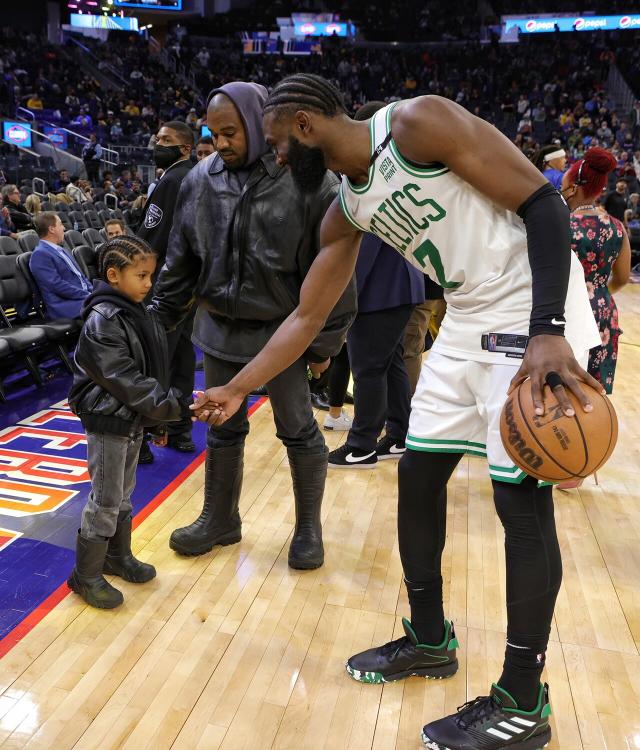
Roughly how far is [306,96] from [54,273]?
12.6 ft

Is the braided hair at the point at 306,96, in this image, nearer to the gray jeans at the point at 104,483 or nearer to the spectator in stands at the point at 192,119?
the gray jeans at the point at 104,483

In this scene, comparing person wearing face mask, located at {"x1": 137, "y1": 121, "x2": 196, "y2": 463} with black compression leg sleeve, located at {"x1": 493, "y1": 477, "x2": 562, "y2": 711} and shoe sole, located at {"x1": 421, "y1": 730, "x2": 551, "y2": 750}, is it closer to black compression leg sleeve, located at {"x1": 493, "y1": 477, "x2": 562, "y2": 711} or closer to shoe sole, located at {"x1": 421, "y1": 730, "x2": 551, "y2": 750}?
shoe sole, located at {"x1": 421, "y1": 730, "x2": 551, "y2": 750}

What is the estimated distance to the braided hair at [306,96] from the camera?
1739 millimetres

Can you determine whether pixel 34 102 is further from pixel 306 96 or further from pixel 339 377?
pixel 306 96

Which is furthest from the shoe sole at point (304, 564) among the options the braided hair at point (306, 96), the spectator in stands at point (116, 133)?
the spectator in stands at point (116, 133)

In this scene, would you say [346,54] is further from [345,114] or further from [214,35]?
[345,114]

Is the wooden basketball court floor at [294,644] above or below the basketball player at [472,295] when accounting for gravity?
below

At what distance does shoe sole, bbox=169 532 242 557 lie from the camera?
276 centimetres

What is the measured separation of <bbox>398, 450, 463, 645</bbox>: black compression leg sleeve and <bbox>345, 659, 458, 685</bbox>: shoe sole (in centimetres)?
14

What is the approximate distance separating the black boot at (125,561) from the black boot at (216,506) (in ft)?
0.67

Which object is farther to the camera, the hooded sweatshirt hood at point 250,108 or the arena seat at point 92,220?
the arena seat at point 92,220

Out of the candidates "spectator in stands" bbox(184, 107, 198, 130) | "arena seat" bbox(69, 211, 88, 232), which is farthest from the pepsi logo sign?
"arena seat" bbox(69, 211, 88, 232)

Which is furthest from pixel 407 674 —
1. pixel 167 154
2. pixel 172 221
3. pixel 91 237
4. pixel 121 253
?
pixel 91 237

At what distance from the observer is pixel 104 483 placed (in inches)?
93.4
